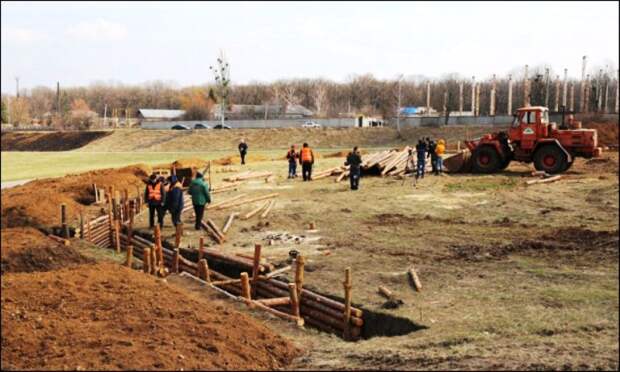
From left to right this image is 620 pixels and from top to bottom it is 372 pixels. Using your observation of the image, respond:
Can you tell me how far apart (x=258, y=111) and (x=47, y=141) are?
25.8 metres

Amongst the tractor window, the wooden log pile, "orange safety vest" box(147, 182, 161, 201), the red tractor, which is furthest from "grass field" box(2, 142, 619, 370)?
the tractor window

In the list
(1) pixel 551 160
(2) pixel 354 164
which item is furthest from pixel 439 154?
(2) pixel 354 164

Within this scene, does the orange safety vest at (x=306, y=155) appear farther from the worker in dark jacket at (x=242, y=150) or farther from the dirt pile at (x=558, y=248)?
the dirt pile at (x=558, y=248)

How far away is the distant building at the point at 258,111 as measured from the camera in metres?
27.2

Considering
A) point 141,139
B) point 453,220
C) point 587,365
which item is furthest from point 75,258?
point 587,365

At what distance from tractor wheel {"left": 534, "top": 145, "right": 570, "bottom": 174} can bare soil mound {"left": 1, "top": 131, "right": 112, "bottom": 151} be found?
615 inches

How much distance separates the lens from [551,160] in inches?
991

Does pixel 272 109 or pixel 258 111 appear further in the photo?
pixel 272 109

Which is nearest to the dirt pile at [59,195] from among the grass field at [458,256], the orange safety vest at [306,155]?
the grass field at [458,256]

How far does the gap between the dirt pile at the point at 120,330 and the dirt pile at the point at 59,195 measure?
29.8 ft

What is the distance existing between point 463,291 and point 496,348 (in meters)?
2.90

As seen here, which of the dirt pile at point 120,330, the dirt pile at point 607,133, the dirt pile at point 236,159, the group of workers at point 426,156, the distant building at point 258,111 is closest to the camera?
the dirt pile at point 120,330

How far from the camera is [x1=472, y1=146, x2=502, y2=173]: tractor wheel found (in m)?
26.5

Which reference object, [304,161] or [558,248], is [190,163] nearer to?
[304,161]
